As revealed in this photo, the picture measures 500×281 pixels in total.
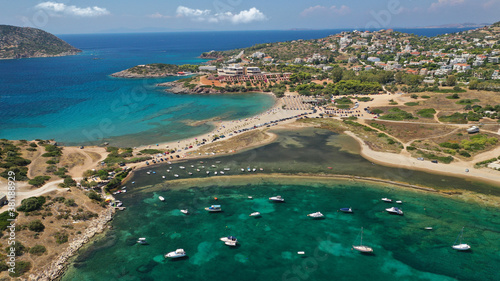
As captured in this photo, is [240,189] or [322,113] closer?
[240,189]

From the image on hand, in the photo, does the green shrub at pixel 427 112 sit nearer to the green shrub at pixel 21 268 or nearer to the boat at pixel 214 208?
the boat at pixel 214 208

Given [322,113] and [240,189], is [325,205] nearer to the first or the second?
[240,189]

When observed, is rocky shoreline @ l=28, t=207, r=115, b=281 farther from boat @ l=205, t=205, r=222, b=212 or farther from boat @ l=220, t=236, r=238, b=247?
boat @ l=220, t=236, r=238, b=247

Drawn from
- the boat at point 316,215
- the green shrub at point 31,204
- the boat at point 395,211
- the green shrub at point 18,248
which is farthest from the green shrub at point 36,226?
the boat at point 395,211

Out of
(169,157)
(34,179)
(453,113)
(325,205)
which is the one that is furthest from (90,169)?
(453,113)

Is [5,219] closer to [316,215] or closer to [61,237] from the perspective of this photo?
[61,237]

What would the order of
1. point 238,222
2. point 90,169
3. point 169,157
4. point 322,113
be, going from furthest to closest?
point 322,113
point 169,157
point 90,169
point 238,222

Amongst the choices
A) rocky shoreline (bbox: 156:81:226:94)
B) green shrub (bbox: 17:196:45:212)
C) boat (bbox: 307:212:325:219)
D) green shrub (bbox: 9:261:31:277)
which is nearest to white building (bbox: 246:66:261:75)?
rocky shoreline (bbox: 156:81:226:94)
